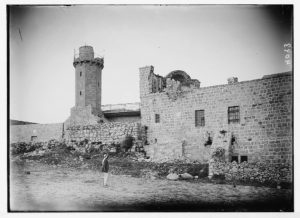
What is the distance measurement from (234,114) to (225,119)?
37 centimetres

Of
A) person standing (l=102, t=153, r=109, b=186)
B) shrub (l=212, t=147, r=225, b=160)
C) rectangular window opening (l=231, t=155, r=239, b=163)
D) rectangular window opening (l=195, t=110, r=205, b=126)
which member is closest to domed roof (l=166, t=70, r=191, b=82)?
rectangular window opening (l=195, t=110, r=205, b=126)

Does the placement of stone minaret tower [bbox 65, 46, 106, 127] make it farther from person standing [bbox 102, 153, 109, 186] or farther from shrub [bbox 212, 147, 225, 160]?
shrub [bbox 212, 147, 225, 160]

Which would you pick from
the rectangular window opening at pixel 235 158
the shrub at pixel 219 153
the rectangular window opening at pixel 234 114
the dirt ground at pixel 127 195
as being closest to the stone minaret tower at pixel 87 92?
the dirt ground at pixel 127 195

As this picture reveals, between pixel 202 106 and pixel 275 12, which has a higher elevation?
pixel 275 12

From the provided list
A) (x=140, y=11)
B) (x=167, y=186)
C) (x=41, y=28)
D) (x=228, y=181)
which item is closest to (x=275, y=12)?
(x=140, y=11)

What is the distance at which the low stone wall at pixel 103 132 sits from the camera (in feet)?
51.0

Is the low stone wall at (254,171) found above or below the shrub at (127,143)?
below

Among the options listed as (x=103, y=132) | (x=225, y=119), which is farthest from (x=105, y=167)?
(x=225, y=119)

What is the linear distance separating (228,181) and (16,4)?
868 centimetres

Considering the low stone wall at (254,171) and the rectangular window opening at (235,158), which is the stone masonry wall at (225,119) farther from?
the low stone wall at (254,171)

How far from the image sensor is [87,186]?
13.1 metres

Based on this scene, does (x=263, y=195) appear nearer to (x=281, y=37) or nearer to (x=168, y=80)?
(x=281, y=37)

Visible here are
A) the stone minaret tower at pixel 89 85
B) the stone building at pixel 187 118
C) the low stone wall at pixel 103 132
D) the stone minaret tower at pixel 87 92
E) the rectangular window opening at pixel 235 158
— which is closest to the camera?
the stone building at pixel 187 118

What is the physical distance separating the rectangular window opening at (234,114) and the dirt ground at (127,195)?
271cm
